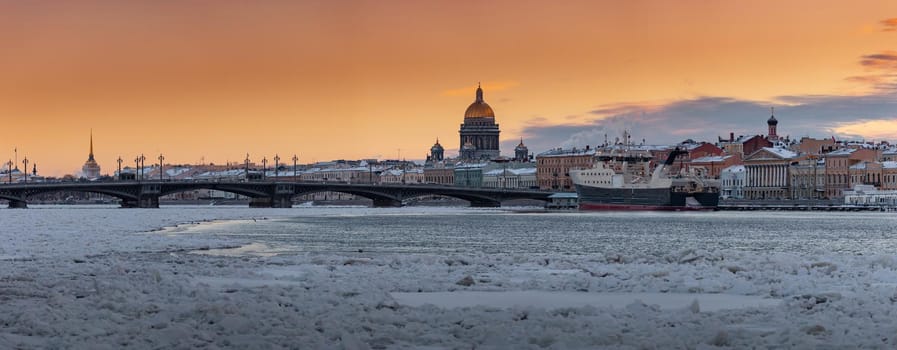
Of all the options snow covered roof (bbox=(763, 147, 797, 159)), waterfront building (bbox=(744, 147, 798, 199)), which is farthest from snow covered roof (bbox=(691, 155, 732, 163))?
snow covered roof (bbox=(763, 147, 797, 159))

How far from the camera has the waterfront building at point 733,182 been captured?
543 ft

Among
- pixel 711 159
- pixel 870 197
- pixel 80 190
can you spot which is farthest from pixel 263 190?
pixel 711 159

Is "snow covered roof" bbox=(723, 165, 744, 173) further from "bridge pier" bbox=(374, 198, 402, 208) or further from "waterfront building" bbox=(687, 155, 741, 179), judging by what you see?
"bridge pier" bbox=(374, 198, 402, 208)

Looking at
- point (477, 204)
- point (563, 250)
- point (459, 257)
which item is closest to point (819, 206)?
point (477, 204)

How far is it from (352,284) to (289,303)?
3.03m

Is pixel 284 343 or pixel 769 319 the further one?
pixel 769 319

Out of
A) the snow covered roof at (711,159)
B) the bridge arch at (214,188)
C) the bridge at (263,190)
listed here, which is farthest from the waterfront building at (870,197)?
the bridge arch at (214,188)

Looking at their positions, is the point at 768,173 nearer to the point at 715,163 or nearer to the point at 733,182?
the point at 733,182

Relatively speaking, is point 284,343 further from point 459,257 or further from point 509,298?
point 459,257

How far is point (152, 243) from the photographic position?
36.3m

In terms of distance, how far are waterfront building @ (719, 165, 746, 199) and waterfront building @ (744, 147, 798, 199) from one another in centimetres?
213

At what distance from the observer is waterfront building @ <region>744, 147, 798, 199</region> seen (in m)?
155

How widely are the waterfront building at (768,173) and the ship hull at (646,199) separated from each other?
3337 centimetres

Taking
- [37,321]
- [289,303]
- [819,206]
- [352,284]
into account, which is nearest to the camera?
[37,321]
